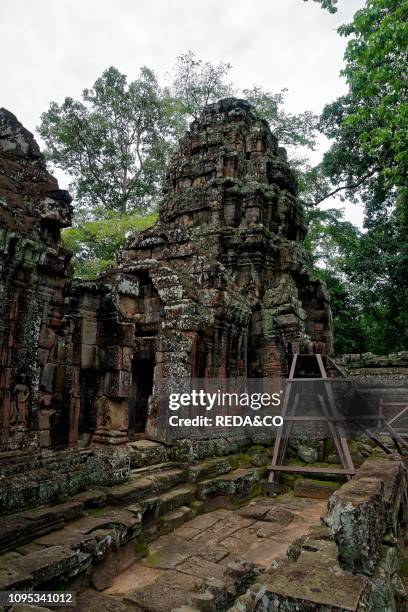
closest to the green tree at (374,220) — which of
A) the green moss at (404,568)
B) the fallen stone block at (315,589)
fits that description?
the green moss at (404,568)

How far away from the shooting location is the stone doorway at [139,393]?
29.0ft

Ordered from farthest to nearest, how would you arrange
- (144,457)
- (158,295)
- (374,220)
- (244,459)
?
(374,220) < (158,295) < (244,459) < (144,457)

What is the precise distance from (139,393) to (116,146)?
2079 centimetres

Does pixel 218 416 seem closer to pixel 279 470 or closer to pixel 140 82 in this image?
pixel 279 470

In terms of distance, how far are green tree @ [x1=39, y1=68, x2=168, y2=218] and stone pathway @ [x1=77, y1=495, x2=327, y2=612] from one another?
21778mm

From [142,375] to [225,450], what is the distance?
2223 millimetres

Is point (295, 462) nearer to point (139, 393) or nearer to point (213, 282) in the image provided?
point (139, 393)

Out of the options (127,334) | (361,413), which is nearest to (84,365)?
(127,334)

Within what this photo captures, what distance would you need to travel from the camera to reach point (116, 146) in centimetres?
2628

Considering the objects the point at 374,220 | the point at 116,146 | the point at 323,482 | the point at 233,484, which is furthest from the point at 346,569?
the point at 116,146

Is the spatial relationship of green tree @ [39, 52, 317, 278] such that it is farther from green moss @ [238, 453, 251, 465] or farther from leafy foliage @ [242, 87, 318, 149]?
green moss @ [238, 453, 251, 465]

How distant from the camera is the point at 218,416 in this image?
27.7 ft

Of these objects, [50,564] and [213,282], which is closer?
[50,564]

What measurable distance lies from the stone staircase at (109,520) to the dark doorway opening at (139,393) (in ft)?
5.13
